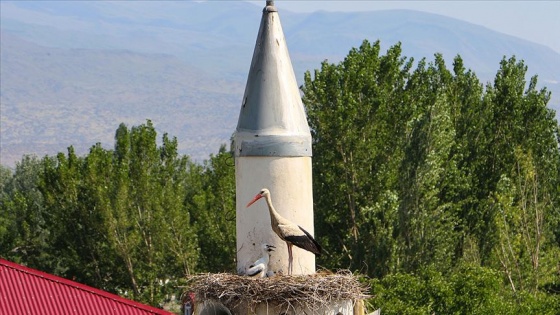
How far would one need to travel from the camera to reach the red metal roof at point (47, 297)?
68.0 ft

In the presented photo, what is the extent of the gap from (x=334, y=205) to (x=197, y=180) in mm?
14222

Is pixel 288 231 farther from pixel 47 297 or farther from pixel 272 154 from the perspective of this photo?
pixel 47 297

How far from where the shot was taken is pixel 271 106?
13.7 m

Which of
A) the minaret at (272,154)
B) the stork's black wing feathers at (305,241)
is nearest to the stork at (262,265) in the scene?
the minaret at (272,154)

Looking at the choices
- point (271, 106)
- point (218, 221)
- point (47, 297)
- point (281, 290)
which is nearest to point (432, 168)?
point (218, 221)

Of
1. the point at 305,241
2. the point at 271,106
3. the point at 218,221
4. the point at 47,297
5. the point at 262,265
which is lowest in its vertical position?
the point at 218,221

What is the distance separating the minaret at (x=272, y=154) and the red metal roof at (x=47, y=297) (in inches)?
309

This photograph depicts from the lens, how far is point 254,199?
13.5 meters

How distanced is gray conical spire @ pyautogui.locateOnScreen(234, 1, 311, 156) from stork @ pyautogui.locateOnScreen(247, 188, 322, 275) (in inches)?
20.1

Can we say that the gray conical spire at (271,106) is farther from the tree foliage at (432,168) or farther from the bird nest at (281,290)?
the tree foliage at (432,168)

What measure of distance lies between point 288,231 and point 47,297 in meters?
8.86

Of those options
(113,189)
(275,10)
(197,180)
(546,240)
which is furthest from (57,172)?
(275,10)

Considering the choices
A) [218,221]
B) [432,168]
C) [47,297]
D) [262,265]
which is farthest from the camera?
[218,221]

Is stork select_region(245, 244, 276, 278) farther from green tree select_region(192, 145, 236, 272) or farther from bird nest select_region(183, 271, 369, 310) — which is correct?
green tree select_region(192, 145, 236, 272)
